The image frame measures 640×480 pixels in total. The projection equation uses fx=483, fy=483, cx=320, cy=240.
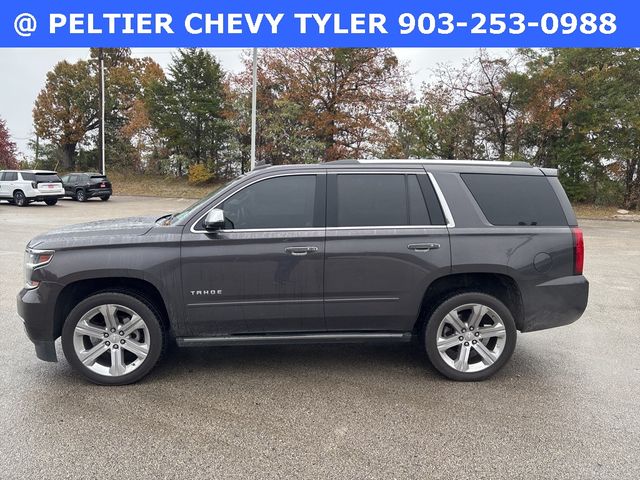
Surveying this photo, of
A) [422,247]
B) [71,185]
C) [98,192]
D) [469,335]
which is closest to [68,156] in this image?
[71,185]

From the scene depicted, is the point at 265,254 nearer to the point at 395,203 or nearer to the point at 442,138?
the point at 395,203

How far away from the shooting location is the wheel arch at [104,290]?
3977 millimetres

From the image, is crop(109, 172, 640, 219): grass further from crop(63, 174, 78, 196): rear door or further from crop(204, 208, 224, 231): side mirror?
crop(204, 208, 224, 231): side mirror

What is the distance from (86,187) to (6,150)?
20485 mm

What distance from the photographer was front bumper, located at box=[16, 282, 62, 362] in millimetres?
3857

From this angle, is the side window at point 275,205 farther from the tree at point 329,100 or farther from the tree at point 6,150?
the tree at point 6,150

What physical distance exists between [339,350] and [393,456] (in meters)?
1.85

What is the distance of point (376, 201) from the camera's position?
13.5 feet

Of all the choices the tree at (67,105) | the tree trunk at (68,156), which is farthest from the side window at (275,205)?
the tree trunk at (68,156)

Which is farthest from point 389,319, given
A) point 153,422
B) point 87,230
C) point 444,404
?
point 87,230

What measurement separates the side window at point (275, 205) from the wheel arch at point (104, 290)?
0.87m

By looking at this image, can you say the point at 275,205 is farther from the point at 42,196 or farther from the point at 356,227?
the point at 42,196

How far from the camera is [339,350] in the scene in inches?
189

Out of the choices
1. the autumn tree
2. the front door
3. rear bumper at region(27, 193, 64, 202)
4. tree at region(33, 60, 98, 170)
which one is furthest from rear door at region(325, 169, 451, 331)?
tree at region(33, 60, 98, 170)
